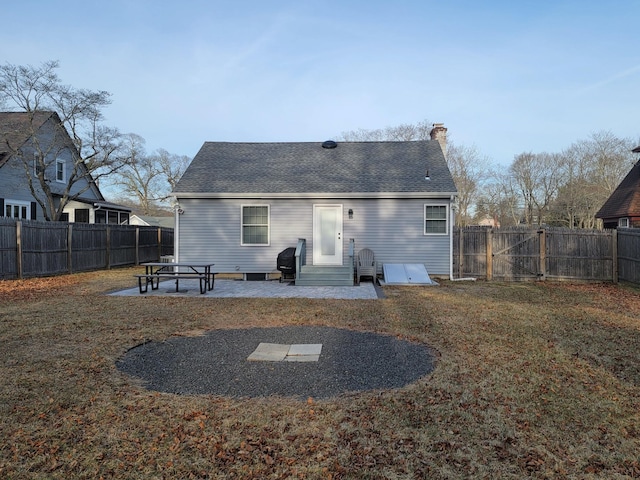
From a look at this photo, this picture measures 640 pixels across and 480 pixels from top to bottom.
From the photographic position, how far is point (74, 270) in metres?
13.8

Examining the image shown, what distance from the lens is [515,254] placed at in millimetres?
12516

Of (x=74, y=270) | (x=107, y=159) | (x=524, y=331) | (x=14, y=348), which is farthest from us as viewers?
(x=107, y=159)

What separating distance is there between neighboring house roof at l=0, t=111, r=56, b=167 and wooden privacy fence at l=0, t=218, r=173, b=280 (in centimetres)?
599

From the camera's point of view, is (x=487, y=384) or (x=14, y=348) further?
(x=14, y=348)

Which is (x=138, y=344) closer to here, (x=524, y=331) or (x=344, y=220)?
(x=524, y=331)

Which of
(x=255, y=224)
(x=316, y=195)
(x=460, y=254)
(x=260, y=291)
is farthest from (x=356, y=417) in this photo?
(x=460, y=254)

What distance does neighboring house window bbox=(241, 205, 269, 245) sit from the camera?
1255 cm

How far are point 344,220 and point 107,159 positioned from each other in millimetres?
13945

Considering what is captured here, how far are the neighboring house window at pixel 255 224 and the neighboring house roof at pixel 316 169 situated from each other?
0.61m

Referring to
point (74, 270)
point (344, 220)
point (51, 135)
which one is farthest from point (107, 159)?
point (344, 220)

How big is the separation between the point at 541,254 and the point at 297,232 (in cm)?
777

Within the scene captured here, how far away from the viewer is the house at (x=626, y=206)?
18922 mm

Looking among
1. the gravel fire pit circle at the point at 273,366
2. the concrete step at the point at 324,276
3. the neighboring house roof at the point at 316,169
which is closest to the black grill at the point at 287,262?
the concrete step at the point at 324,276

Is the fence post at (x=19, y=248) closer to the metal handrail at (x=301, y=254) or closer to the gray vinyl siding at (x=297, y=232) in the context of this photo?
the gray vinyl siding at (x=297, y=232)
